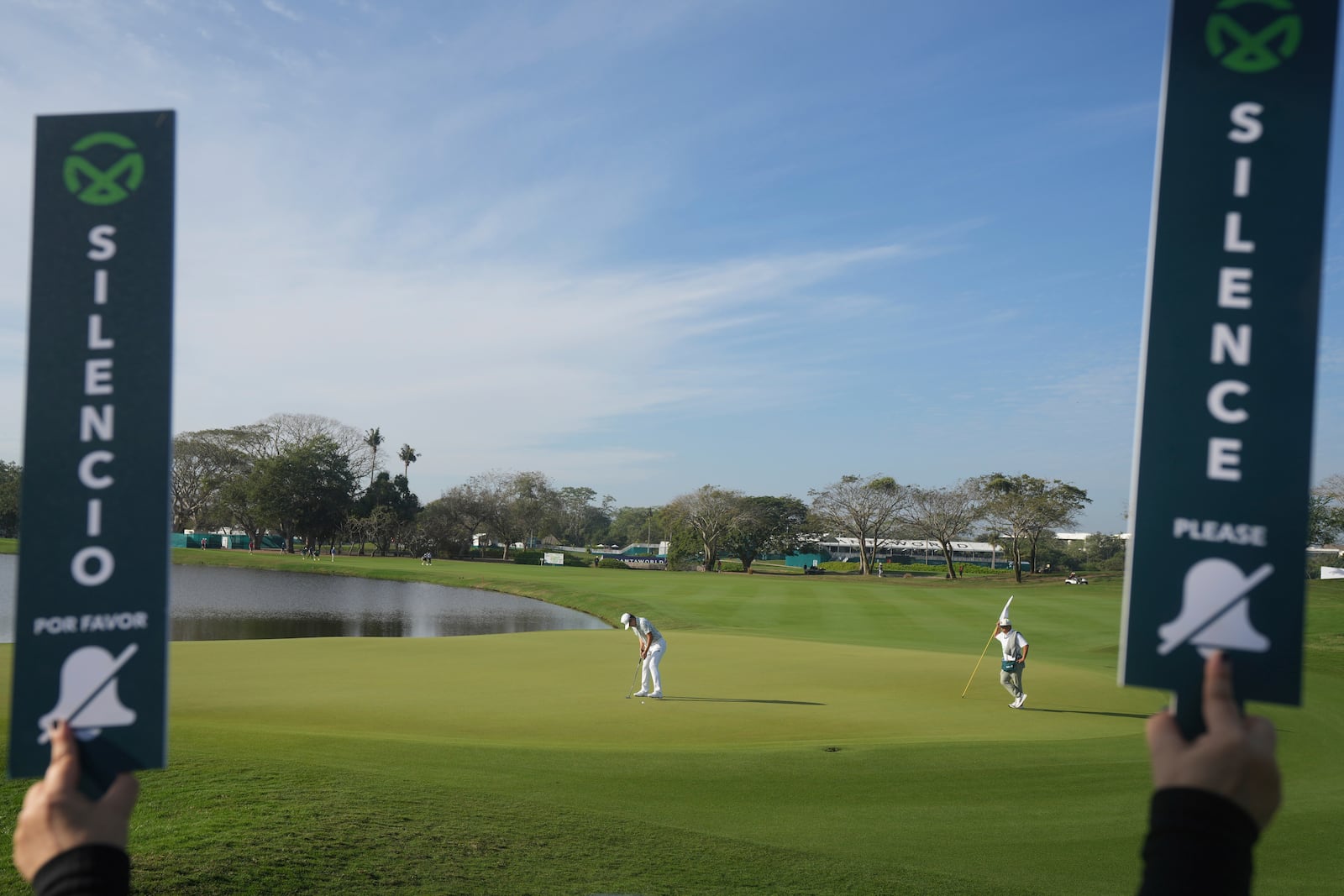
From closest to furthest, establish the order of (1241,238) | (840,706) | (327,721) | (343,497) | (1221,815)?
(1221,815) < (1241,238) < (327,721) < (840,706) < (343,497)

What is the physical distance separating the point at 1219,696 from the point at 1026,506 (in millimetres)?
71346

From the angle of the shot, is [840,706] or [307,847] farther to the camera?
[840,706]

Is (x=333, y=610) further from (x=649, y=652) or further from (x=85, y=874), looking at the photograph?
(x=85, y=874)

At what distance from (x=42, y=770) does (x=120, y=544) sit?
56 centimetres

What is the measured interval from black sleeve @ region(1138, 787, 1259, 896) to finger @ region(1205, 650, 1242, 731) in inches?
6.2

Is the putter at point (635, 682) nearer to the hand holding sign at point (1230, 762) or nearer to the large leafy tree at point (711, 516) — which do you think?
the hand holding sign at point (1230, 762)

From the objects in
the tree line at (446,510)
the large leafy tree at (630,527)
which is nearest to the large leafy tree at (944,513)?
the tree line at (446,510)

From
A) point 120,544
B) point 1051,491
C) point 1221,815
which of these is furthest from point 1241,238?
point 1051,491

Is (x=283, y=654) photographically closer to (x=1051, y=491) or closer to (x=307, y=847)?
(x=307, y=847)

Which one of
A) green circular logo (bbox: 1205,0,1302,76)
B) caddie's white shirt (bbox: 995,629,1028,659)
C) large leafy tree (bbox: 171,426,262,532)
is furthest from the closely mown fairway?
large leafy tree (bbox: 171,426,262,532)

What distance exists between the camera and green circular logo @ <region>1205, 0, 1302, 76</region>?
7.22 feet

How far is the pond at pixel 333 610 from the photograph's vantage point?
36.6m

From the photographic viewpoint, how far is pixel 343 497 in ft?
294

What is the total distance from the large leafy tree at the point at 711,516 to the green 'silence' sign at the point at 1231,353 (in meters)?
85.2
